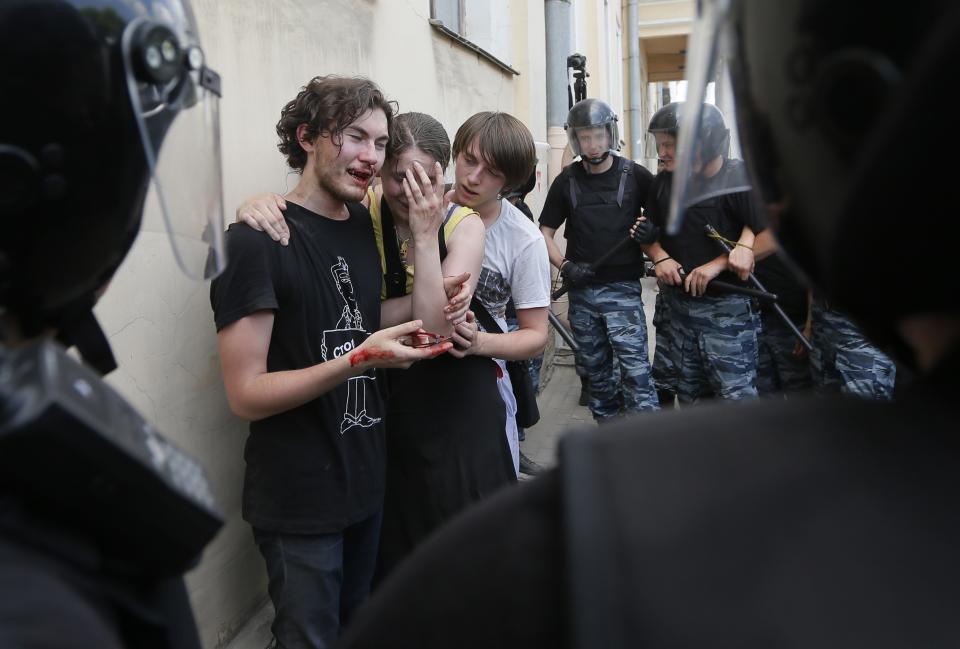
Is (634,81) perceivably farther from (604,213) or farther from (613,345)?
(613,345)

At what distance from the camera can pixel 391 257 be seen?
2.40 meters

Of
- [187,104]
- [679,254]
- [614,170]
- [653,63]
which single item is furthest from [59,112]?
[653,63]

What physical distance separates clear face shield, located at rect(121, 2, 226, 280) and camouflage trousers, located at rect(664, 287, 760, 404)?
3.42m

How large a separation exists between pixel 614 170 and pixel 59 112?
4381mm

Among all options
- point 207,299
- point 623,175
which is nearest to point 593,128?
point 623,175

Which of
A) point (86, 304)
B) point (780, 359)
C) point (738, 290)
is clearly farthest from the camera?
point (780, 359)

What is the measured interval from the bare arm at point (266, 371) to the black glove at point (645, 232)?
2.88 meters

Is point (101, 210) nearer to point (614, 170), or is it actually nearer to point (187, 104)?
point (187, 104)

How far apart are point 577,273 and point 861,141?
13.5ft

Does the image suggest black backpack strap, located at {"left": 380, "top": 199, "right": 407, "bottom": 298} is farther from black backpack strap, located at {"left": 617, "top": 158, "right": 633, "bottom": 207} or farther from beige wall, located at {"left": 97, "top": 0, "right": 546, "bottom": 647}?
black backpack strap, located at {"left": 617, "top": 158, "right": 633, "bottom": 207}

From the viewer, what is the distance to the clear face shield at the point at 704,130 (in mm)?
861

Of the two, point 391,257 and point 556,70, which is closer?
point 391,257

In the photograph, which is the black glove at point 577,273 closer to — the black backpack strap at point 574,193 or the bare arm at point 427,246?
the black backpack strap at point 574,193

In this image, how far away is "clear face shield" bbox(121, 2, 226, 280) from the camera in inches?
36.0
